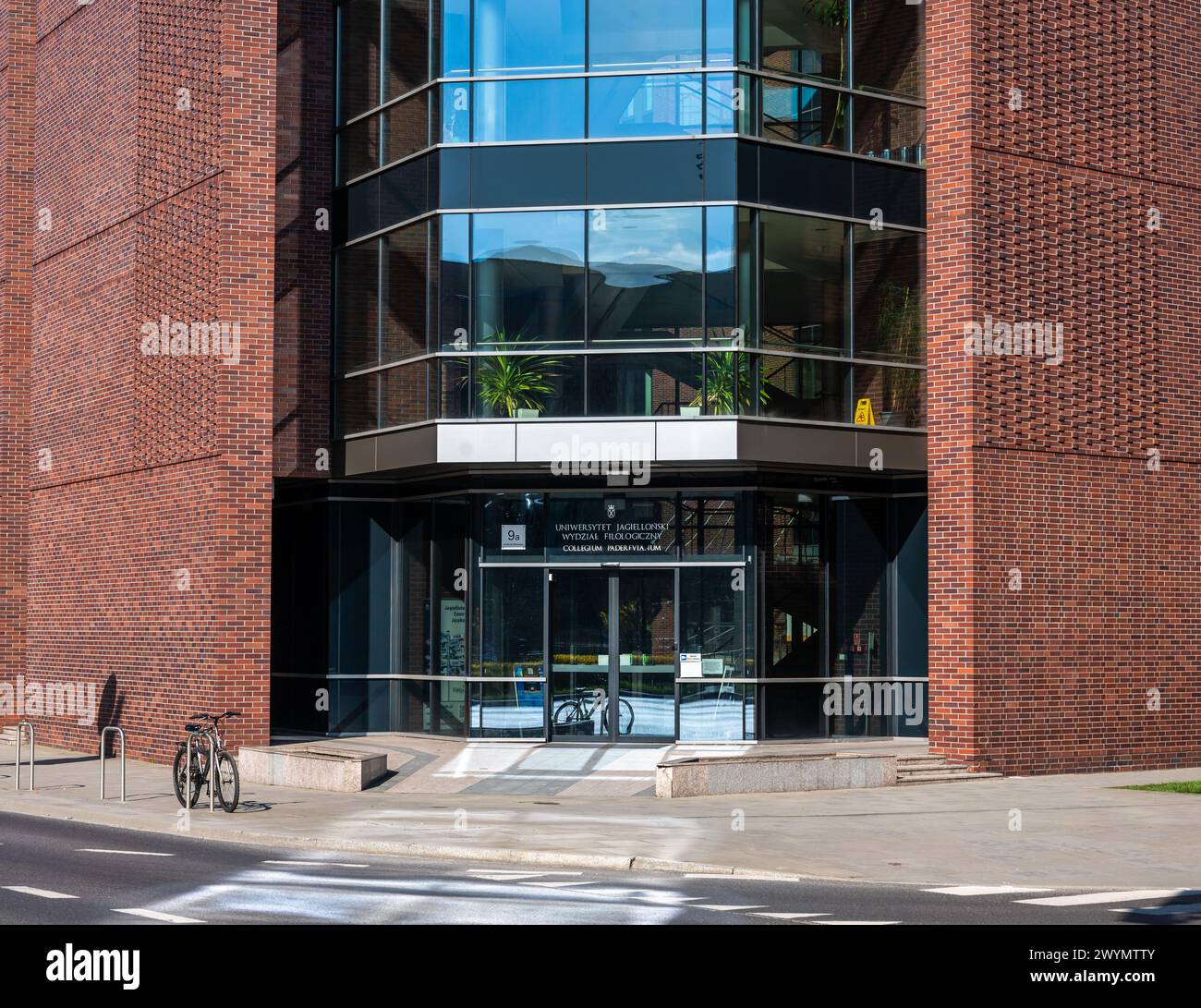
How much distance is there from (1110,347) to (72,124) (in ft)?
61.1

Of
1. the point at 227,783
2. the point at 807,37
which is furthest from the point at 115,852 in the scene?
the point at 807,37

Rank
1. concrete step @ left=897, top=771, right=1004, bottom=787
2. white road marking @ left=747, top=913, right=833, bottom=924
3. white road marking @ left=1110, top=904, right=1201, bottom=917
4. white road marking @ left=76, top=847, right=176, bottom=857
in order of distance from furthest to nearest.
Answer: concrete step @ left=897, top=771, right=1004, bottom=787
white road marking @ left=76, top=847, right=176, bottom=857
white road marking @ left=1110, top=904, right=1201, bottom=917
white road marking @ left=747, top=913, right=833, bottom=924

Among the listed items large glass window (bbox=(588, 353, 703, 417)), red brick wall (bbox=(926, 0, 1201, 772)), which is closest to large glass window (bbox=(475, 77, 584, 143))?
large glass window (bbox=(588, 353, 703, 417))

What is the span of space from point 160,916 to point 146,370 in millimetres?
15842

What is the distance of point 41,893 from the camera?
40.1 feet

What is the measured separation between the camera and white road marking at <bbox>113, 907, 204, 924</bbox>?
430 inches

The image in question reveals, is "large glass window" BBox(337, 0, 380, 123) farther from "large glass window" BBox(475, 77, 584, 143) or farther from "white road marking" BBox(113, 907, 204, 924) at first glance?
"white road marking" BBox(113, 907, 204, 924)

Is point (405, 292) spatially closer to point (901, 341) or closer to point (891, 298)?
point (891, 298)

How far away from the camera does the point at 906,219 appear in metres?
24.4

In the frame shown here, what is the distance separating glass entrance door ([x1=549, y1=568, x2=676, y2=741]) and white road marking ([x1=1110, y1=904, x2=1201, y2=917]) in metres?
11.9

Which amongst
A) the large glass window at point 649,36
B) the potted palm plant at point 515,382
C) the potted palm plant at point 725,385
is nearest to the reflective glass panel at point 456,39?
the large glass window at point 649,36

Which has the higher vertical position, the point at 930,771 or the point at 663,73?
the point at 663,73

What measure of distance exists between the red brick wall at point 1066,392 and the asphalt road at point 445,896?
973 cm
